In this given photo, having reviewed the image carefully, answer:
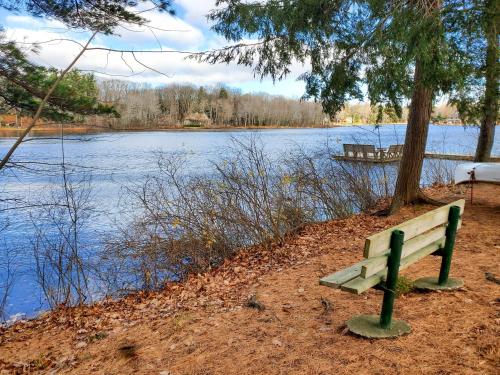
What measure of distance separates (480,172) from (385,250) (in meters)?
5.94

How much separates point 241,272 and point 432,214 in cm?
356

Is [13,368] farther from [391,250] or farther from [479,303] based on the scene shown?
[479,303]

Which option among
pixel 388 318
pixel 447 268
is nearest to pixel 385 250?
pixel 388 318

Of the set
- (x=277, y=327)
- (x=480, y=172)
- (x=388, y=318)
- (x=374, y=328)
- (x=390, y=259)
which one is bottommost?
(x=277, y=327)

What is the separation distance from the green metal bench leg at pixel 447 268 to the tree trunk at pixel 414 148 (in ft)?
12.9

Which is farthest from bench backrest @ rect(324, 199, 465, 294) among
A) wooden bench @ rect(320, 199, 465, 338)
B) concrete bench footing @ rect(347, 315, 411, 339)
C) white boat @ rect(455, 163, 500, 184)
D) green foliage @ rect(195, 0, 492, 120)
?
white boat @ rect(455, 163, 500, 184)

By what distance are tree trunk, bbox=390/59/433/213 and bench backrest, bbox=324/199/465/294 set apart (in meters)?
4.33

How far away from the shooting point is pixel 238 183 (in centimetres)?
845

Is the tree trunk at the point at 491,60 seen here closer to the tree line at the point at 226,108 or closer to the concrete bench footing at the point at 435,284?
the concrete bench footing at the point at 435,284

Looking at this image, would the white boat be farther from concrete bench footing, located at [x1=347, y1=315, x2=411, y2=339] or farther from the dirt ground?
concrete bench footing, located at [x1=347, y1=315, x2=411, y2=339]

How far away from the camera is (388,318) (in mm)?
3555

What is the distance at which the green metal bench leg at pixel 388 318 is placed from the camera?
3.27m

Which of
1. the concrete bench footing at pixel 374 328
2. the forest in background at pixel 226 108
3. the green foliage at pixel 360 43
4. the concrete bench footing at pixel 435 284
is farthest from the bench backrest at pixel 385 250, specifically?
the forest in background at pixel 226 108

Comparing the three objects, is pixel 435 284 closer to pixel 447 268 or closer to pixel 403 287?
pixel 447 268
